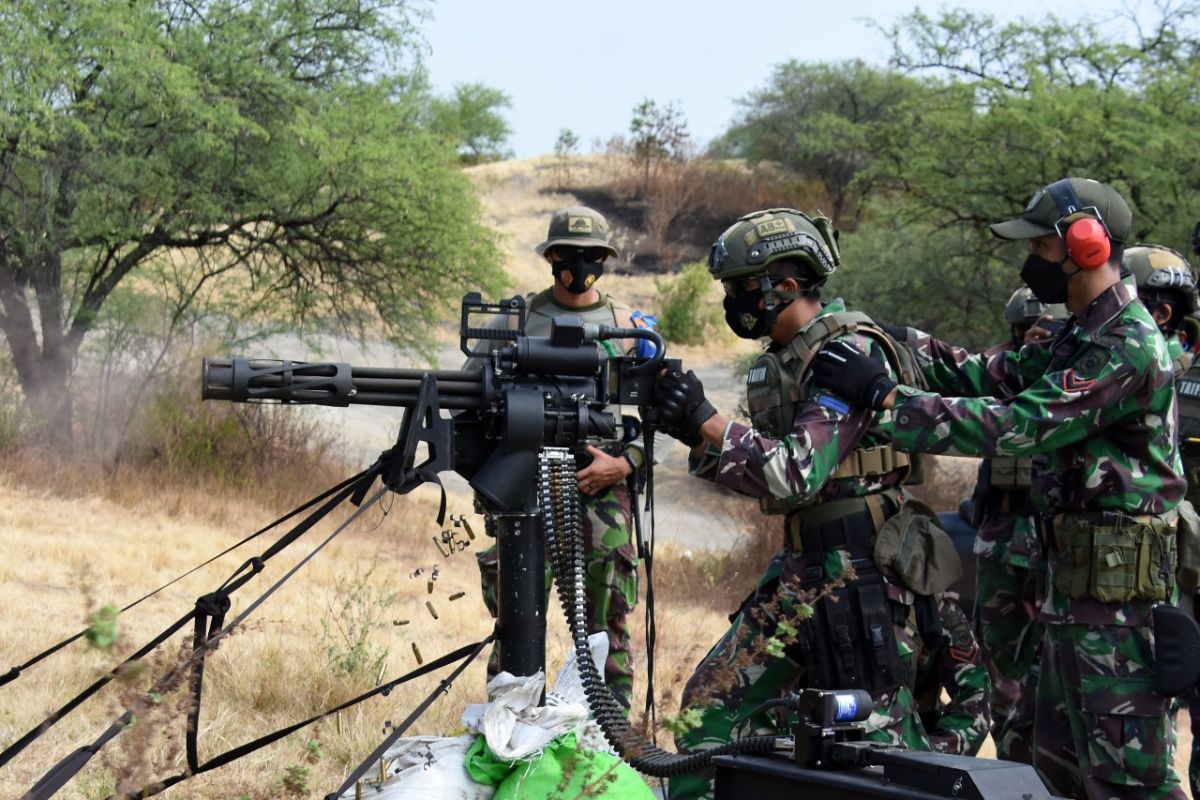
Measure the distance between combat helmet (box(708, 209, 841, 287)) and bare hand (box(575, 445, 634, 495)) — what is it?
1.52m

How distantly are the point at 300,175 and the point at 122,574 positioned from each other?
18.0 feet

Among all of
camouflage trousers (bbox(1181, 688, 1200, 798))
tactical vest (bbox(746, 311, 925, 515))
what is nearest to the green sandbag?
tactical vest (bbox(746, 311, 925, 515))

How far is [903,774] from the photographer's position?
273cm

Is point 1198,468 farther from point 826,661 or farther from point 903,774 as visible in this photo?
point 903,774

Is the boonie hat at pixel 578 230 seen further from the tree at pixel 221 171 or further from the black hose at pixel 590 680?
the tree at pixel 221 171

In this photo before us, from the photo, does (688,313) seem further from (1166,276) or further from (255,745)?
(255,745)

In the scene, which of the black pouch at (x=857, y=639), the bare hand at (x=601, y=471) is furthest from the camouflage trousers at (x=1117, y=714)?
the bare hand at (x=601, y=471)

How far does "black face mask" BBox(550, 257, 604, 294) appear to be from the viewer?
600 cm

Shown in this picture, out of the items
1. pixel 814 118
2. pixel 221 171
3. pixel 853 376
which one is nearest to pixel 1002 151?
pixel 221 171

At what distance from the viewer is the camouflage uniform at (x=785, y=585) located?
389 centimetres

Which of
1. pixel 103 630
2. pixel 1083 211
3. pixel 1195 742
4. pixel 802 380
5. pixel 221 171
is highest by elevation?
pixel 221 171

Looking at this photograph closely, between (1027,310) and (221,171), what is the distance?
28.2ft

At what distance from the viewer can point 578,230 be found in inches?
235

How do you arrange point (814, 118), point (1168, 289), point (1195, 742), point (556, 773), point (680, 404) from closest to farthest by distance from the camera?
1. point (556, 773)
2. point (680, 404)
3. point (1195, 742)
4. point (1168, 289)
5. point (814, 118)
